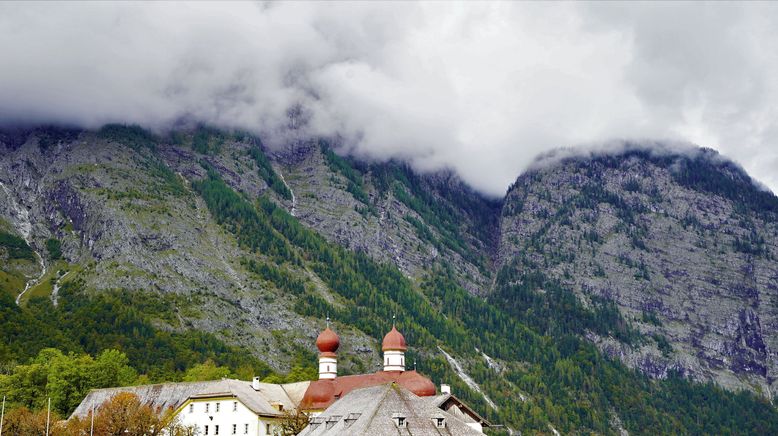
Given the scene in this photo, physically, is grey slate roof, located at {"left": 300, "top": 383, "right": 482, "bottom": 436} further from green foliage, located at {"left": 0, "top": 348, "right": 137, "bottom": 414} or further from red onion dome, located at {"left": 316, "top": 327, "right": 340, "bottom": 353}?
green foliage, located at {"left": 0, "top": 348, "right": 137, "bottom": 414}

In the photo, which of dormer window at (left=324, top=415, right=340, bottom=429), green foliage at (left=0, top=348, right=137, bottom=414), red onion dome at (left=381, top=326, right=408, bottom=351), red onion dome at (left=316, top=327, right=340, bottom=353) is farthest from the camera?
red onion dome at (left=316, top=327, right=340, bottom=353)

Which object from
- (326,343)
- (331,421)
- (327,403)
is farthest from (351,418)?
(326,343)

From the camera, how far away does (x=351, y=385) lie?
16088 centimetres

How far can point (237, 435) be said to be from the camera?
476 ft

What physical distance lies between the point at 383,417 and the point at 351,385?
4445cm

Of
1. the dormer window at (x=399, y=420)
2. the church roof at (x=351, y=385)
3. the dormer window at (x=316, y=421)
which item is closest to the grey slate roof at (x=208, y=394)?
the church roof at (x=351, y=385)

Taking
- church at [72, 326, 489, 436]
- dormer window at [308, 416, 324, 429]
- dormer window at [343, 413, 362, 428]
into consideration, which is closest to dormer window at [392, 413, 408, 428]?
church at [72, 326, 489, 436]

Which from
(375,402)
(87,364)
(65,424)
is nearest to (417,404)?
(375,402)

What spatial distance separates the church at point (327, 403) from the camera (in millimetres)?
118562

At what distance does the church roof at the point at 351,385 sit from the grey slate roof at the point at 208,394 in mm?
3287

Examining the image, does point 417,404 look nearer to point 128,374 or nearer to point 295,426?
point 295,426

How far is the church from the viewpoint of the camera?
119 metres

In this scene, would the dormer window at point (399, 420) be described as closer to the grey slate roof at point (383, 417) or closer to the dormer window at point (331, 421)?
the grey slate roof at point (383, 417)

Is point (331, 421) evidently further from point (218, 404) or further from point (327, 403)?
point (327, 403)
